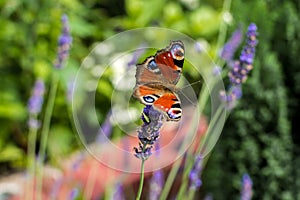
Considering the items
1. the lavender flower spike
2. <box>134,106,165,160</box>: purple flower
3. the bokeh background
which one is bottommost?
<box>134,106,165,160</box>: purple flower

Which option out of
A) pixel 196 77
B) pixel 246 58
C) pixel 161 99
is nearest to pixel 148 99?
pixel 161 99

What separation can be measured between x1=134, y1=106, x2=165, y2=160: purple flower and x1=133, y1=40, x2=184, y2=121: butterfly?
1cm

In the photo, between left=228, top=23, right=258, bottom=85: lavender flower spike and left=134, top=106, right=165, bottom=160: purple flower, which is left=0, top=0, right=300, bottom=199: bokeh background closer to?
left=228, top=23, right=258, bottom=85: lavender flower spike

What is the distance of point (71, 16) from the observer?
320cm

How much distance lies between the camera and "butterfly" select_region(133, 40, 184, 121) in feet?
2.33

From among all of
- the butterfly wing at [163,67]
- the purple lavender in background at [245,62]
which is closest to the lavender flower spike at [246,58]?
the purple lavender in background at [245,62]

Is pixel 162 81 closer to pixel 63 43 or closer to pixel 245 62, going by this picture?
pixel 245 62

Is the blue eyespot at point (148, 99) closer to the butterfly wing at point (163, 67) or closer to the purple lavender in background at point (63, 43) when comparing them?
the butterfly wing at point (163, 67)

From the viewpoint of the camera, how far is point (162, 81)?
2.44 feet

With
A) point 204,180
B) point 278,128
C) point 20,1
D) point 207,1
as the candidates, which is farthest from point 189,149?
point 207,1

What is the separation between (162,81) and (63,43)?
24.8 inches

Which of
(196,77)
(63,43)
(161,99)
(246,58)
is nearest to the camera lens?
(161,99)

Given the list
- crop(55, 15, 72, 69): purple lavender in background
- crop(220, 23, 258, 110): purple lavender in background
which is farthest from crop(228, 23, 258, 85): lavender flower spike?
crop(55, 15, 72, 69): purple lavender in background

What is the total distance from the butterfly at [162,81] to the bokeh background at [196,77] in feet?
2.62
